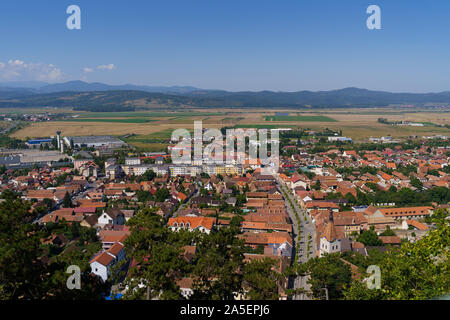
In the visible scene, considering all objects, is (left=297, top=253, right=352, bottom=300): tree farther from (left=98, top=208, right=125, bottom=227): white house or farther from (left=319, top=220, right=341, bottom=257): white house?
(left=98, top=208, right=125, bottom=227): white house

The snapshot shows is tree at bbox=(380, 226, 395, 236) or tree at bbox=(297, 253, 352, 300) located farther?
tree at bbox=(380, 226, 395, 236)

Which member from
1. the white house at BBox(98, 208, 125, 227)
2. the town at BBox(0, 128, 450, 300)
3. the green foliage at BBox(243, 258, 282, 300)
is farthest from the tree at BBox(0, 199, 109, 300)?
the white house at BBox(98, 208, 125, 227)

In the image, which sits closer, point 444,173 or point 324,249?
point 324,249

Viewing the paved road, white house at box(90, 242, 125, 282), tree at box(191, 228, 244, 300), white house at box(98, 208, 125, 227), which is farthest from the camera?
white house at box(98, 208, 125, 227)

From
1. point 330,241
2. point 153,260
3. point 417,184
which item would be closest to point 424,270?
point 153,260

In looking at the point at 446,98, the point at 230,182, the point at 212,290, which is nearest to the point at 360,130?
the point at 230,182
